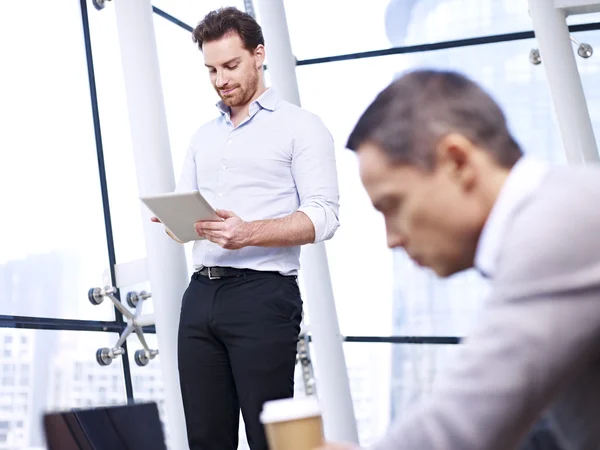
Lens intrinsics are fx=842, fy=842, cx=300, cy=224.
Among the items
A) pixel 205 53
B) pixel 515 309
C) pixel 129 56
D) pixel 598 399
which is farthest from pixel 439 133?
pixel 129 56

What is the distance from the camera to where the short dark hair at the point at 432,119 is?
99 cm

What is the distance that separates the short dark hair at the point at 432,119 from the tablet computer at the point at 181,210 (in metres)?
1.38

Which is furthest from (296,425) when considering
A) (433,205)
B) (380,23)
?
(380,23)

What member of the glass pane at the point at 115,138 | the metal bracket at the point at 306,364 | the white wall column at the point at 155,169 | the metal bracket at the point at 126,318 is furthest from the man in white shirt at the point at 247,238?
the metal bracket at the point at 306,364

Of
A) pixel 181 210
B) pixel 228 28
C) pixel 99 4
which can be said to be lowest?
pixel 181 210

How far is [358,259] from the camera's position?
17.1ft

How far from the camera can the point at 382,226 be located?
5180mm

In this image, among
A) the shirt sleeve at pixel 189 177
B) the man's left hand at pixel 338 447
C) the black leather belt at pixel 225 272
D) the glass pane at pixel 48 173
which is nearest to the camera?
the man's left hand at pixel 338 447

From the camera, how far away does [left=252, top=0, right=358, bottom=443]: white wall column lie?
15.3ft

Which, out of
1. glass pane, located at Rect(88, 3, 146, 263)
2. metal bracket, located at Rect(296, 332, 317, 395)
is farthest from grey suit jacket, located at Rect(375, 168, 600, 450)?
metal bracket, located at Rect(296, 332, 317, 395)

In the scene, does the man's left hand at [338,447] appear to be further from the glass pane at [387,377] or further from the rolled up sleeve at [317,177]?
the glass pane at [387,377]

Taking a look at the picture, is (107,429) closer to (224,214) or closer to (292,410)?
(292,410)

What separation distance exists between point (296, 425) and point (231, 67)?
75.3 inches

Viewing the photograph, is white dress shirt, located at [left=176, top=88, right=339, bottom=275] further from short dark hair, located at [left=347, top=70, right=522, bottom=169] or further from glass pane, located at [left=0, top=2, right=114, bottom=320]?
short dark hair, located at [left=347, top=70, right=522, bottom=169]
